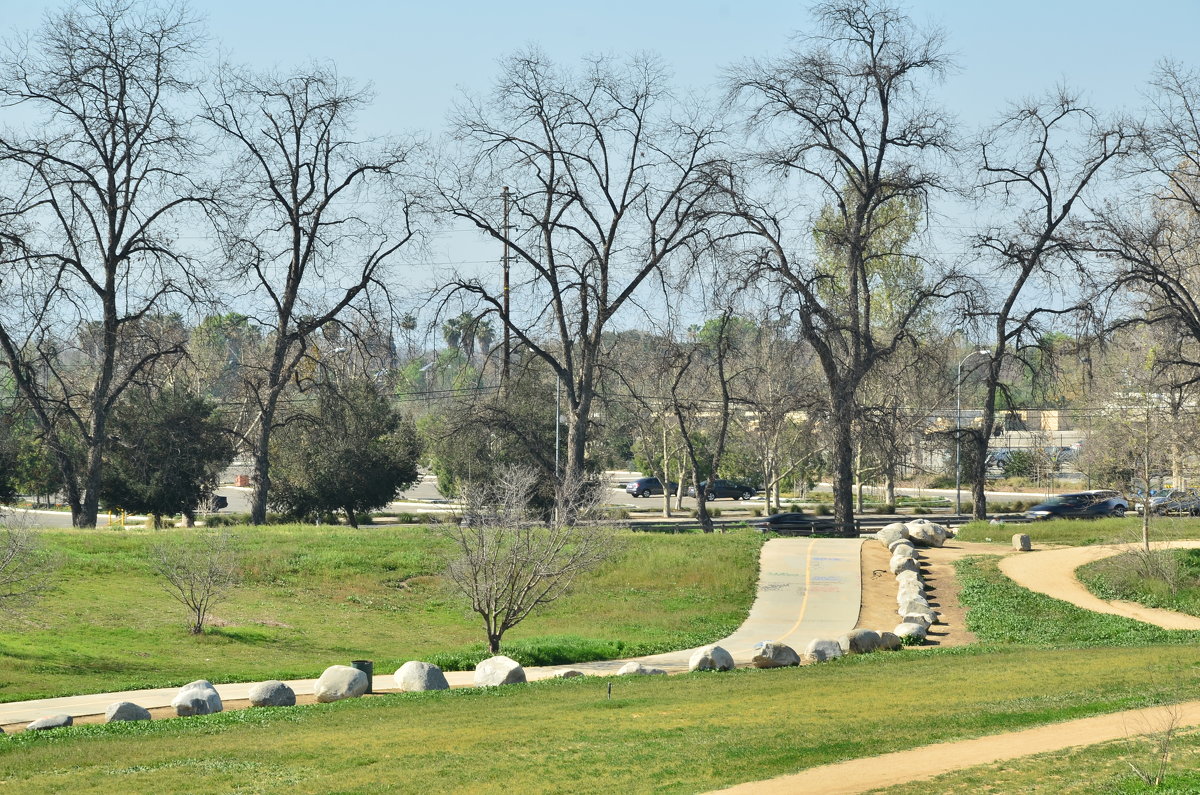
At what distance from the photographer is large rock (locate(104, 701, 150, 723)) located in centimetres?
1886

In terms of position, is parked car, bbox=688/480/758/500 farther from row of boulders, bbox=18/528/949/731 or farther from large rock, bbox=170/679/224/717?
large rock, bbox=170/679/224/717

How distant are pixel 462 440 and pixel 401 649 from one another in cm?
2980

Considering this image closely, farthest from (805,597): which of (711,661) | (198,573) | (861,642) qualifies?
(198,573)

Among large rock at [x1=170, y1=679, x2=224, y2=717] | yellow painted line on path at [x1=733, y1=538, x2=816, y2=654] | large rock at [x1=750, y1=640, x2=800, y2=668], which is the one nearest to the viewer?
large rock at [x1=170, y1=679, x2=224, y2=717]

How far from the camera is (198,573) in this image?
29.6m

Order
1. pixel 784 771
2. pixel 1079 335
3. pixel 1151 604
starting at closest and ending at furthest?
pixel 784 771, pixel 1151 604, pixel 1079 335

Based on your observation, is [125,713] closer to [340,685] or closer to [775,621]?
[340,685]

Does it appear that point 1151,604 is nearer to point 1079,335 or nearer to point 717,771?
point 1079,335

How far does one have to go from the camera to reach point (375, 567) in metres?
38.3

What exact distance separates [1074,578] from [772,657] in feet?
54.0

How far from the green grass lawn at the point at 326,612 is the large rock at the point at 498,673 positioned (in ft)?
9.21

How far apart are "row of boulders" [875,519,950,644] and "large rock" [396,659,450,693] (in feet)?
39.1

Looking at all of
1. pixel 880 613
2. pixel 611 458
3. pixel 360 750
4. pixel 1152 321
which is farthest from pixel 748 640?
pixel 611 458

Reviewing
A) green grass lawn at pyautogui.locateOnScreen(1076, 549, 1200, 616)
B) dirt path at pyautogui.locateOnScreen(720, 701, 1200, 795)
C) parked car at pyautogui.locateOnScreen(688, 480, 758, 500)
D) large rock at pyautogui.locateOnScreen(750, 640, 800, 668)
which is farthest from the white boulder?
parked car at pyautogui.locateOnScreen(688, 480, 758, 500)
